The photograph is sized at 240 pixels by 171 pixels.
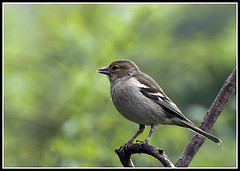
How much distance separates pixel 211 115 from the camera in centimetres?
439

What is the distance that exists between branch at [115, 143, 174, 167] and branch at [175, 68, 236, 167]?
1.43 ft

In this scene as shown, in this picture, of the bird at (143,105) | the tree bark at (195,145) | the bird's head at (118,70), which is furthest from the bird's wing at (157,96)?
the tree bark at (195,145)

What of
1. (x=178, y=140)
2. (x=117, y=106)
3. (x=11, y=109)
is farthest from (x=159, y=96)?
(x=11, y=109)

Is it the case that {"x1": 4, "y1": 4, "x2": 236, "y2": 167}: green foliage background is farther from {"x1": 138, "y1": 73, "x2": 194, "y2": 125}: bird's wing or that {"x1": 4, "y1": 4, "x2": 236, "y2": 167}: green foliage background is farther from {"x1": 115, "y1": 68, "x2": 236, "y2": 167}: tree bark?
{"x1": 115, "y1": 68, "x2": 236, "y2": 167}: tree bark

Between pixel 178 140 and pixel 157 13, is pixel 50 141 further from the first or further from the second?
pixel 157 13

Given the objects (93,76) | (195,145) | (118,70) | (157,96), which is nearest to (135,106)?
(157,96)

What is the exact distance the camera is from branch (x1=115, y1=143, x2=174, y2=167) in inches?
146

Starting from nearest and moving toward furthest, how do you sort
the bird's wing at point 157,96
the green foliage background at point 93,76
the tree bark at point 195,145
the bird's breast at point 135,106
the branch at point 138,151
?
the branch at point 138,151, the tree bark at point 195,145, the bird's breast at point 135,106, the bird's wing at point 157,96, the green foliage background at point 93,76

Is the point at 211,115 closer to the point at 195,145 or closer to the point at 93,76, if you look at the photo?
the point at 195,145

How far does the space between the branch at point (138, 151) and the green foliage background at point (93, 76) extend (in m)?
1.35

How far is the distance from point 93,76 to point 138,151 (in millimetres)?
2228

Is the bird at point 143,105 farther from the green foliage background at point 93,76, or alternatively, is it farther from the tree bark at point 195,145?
the green foliage background at point 93,76

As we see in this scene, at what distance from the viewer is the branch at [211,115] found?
4242 mm

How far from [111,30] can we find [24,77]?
6.23 feet
